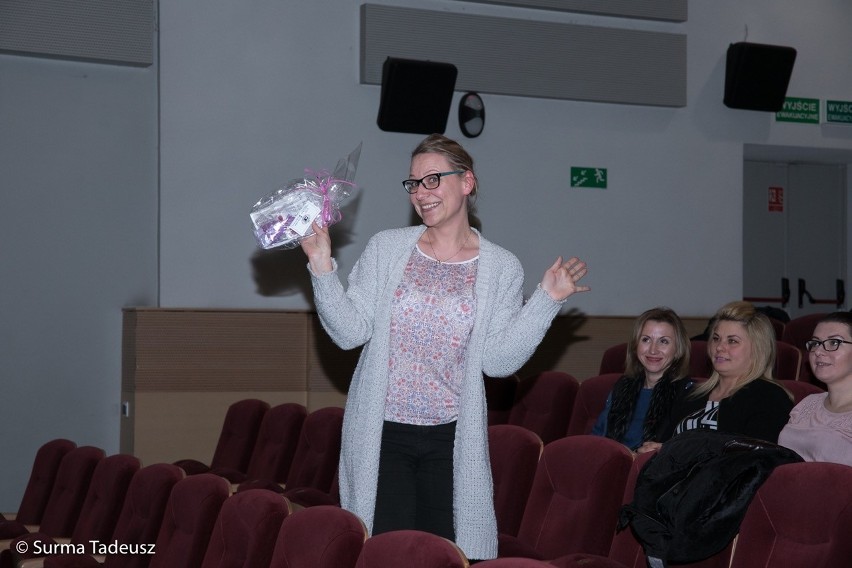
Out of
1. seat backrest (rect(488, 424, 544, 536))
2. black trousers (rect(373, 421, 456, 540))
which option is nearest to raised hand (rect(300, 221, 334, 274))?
black trousers (rect(373, 421, 456, 540))

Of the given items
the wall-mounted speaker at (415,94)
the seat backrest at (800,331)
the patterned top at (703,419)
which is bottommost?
the patterned top at (703,419)

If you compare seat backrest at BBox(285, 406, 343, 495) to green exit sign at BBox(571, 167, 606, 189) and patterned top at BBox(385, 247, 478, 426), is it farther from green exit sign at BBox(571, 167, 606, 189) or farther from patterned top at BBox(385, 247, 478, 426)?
green exit sign at BBox(571, 167, 606, 189)

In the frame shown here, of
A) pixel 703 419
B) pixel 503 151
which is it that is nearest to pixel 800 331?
pixel 703 419

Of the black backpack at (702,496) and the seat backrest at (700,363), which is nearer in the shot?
the black backpack at (702,496)

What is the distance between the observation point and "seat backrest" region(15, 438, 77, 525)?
4.55 m

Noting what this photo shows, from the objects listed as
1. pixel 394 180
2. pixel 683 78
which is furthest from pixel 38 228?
pixel 683 78

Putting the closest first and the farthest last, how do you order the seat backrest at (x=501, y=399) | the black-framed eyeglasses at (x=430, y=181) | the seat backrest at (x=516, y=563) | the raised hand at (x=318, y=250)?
the seat backrest at (x=516, y=563)
the raised hand at (x=318, y=250)
the black-framed eyeglasses at (x=430, y=181)
the seat backrest at (x=501, y=399)

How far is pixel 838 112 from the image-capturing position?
689cm

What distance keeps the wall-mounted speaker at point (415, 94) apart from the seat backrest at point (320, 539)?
3843mm

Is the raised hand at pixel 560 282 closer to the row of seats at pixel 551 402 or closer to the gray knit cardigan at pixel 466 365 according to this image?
the gray knit cardigan at pixel 466 365

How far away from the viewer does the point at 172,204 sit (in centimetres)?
569

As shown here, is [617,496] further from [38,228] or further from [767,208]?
[767,208]

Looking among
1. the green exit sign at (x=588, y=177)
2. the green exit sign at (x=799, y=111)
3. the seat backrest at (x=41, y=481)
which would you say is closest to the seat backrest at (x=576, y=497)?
the seat backrest at (x=41, y=481)

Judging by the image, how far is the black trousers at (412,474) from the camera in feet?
7.07
